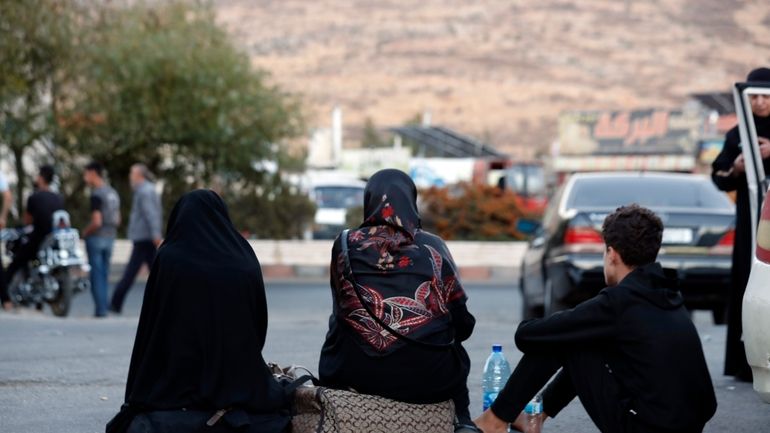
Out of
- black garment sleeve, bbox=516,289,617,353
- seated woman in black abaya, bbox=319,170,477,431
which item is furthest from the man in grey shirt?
black garment sleeve, bbox=516,289,617,353

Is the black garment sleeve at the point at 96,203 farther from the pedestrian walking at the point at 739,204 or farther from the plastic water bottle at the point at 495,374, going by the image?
the plastic water bottle at the point at 495,374

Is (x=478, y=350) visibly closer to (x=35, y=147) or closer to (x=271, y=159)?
(x=271, y=159)

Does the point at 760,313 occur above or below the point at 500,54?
below

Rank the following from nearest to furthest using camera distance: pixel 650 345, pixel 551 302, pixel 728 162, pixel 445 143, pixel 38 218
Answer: pixel 650 345, pixel 728 162, pixel 551 302, pixel 38 218, pixel 445 143

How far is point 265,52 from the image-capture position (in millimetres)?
126375

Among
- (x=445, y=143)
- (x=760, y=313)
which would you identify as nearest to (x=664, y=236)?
(x=760, y=313)

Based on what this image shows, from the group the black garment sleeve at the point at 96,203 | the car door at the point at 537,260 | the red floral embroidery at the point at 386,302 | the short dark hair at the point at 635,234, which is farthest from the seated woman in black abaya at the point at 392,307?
the black garment sleeve at the point at 96,203

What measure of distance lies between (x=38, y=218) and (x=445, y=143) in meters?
47.3

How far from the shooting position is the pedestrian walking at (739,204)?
8000 mm

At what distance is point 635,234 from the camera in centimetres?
545

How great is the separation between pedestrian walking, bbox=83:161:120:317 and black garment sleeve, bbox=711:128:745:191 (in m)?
7.65

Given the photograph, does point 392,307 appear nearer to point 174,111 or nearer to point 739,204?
point 739,204

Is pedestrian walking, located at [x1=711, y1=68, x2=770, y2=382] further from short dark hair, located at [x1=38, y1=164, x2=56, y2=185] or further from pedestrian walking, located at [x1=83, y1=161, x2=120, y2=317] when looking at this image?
short dark hair, located at [x1=38, y1=164, x2=56, y2=185]

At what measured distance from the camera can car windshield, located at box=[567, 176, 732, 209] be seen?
40.7 ft
